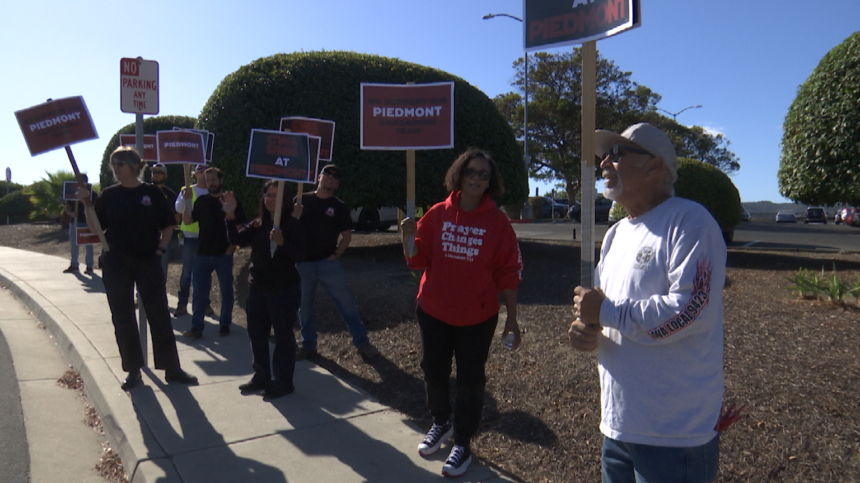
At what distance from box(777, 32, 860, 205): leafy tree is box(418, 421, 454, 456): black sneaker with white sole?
18.4 ft

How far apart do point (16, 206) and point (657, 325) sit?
3812 centimetres

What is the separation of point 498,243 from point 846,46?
19.6ft

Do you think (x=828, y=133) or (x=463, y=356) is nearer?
(x=463, y=356)

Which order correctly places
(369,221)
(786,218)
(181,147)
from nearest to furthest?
(181,147), (369,221), (786,218)

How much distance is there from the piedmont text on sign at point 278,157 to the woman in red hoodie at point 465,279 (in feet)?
5.76

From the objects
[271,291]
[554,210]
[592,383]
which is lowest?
[592,383]

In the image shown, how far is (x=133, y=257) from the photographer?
16.9ft

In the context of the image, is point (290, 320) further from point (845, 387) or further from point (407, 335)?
point (845, 387)

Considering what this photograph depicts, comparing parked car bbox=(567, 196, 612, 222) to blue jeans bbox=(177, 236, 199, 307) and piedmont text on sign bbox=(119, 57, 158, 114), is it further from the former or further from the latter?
piedmont text on sign bbox=(119, 57, 158, 114)

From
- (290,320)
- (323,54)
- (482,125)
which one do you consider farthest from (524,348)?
(323,54)

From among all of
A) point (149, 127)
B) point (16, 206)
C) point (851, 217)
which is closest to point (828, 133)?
point (149, 127)

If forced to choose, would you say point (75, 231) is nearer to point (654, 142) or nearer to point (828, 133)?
point (828, 133)

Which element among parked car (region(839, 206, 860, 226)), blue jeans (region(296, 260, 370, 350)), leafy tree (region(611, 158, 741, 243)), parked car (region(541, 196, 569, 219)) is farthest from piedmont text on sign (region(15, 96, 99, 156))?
parked car (region(839, 206, 860, 226))

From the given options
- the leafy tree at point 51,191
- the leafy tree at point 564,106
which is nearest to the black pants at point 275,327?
the leafy tree at point 51,191
